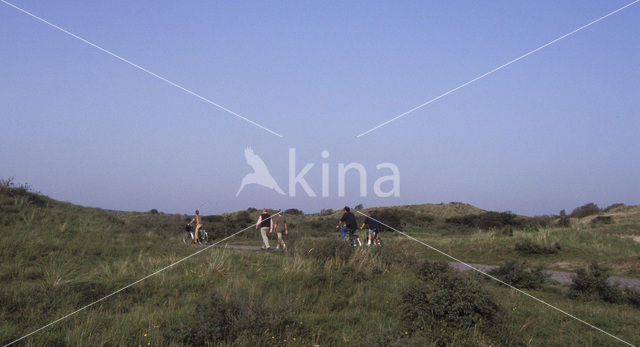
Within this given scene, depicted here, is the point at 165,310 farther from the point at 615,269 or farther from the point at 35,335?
the point at 615,269

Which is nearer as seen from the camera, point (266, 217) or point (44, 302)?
point (44, 302)

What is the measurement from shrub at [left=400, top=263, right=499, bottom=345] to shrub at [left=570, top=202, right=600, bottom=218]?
2284 inches

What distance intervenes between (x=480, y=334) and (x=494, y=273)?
8.54 meters

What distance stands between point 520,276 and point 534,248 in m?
9.87

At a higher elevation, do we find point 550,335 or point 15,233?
point 15,233

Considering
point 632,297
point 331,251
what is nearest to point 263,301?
point 331,251

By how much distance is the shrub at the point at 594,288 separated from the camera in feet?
39.9

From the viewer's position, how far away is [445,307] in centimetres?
811

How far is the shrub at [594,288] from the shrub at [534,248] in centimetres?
1025

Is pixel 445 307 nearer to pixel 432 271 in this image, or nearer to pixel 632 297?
pixel 432 271

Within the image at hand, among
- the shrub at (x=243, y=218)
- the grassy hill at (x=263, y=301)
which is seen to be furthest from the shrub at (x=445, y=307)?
the shrub at (x=243, y=218)

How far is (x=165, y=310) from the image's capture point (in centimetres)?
869

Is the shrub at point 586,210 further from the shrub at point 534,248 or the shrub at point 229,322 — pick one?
the shrub at point 229,322

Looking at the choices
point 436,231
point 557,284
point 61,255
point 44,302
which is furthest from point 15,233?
point 436,231
